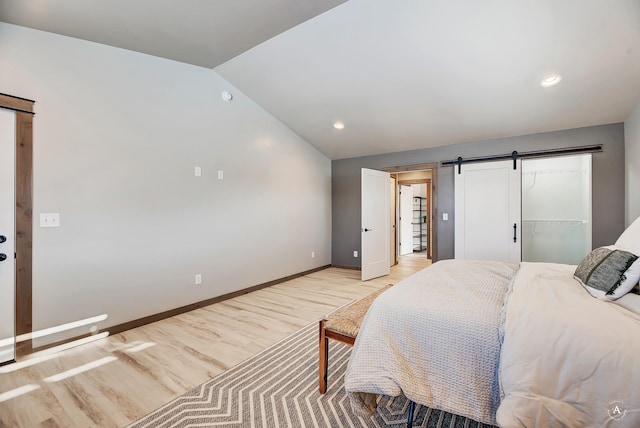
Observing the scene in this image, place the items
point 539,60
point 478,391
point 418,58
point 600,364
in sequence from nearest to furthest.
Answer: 1. point 600,364
2. point 478,391
3. point 539,60
4. point 418,58

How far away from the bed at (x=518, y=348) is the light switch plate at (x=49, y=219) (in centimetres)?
278

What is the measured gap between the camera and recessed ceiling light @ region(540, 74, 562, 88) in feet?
9.61

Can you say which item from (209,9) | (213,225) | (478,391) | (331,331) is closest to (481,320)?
(478,391)

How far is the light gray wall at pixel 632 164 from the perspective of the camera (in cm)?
317

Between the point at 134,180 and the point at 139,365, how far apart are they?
71.0 inches

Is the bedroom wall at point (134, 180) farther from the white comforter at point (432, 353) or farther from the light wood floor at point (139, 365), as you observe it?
the white comforter at point (432, 353)

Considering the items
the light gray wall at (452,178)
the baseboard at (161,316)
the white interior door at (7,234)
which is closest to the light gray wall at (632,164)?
the light gray wall at (452,178)

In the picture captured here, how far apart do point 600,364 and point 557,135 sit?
4.09 meters

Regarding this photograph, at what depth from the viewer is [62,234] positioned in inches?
97.0

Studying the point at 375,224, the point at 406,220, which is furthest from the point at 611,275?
the point at 406,220

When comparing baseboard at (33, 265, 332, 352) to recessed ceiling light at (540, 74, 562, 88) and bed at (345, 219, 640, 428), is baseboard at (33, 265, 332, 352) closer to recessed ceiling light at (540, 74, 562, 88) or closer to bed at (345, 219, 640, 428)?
bed at (345, 219, 640, 428)

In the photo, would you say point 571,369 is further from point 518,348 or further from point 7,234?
point 7,234

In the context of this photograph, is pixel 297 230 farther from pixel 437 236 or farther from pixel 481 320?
pixel 481 320

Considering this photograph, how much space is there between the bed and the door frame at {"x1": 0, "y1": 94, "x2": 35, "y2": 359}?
9.02 ft
